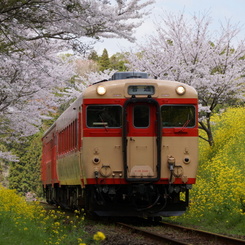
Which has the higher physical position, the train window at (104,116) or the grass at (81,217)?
the train window at (104,116)

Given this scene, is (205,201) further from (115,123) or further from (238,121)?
(238,121)

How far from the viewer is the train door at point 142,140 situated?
1174 centimetres

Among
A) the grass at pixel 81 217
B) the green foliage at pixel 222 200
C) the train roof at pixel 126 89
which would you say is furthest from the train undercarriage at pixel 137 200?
the train roof at pixel 126 89

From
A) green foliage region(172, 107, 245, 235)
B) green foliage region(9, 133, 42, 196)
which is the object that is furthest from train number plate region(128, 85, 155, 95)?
green foliage region(9, 133, 42, 196)

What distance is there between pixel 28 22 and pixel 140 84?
289 centimetres

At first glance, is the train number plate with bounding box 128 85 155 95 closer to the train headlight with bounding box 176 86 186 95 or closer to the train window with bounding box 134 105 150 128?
the train window with bounding box 134 105 150 128

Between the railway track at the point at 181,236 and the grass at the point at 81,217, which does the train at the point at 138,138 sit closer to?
the railway track at the point at 181,236

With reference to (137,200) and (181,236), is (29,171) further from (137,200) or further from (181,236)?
(181,236)

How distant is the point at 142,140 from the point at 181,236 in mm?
2090

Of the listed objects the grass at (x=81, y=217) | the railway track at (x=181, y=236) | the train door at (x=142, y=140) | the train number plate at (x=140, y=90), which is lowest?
the railway track at (x=181, y=236)

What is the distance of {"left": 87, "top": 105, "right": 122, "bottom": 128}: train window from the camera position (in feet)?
38.9

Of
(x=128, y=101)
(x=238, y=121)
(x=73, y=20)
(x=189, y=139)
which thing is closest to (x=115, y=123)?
(x=128, y=101)

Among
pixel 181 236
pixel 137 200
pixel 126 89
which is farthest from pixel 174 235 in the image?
pixel 126 89

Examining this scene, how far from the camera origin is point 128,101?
1172 cm
